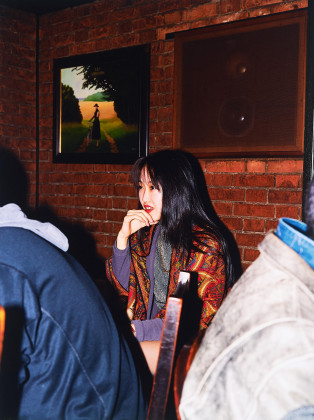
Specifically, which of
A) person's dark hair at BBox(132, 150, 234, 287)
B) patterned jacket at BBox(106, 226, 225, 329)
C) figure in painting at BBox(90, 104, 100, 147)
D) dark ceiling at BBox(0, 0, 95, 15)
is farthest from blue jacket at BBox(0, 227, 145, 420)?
dark ceiling at BBox(0, 0, 95, 15)

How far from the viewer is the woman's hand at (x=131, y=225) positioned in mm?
2014

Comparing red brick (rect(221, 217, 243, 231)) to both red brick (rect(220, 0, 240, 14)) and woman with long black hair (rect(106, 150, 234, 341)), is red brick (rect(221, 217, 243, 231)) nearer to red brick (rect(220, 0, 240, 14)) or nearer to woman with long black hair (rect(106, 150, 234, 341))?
woman with long black hair (rect(106, 150, 234, 341))

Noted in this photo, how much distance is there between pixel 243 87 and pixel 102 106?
114cm

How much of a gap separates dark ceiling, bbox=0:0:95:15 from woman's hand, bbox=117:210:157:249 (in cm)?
207

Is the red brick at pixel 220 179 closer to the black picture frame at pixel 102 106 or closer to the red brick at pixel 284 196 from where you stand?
the red brick at pixel 284 196

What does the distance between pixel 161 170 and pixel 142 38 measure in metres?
1.43

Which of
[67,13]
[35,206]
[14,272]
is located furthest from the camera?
[35,206]

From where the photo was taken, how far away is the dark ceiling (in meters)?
3.25

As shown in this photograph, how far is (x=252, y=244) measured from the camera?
2555 mm

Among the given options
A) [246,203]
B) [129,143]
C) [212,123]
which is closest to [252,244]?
[246,203]

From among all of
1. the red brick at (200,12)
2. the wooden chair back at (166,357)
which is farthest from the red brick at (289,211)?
the wooden chair back at (166,357)

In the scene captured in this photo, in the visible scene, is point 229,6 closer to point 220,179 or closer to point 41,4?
point 220,179

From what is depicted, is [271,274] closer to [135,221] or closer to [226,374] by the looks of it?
[226,374]

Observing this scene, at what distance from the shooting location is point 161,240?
1.98m
